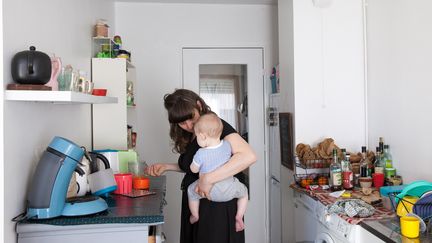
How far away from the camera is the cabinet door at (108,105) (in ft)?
8.84

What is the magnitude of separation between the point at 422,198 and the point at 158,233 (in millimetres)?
Answer: 1216

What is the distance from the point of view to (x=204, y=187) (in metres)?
1.79

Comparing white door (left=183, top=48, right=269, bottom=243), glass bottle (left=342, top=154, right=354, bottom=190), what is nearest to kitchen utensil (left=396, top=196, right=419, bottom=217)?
glass bottle (left=342, top=154, right=354, bottom=190)

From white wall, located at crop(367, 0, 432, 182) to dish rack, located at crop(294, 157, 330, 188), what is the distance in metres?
0.43

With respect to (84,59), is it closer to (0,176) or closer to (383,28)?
(0,176)

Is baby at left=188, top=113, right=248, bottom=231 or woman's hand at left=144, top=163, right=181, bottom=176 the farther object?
woman's hand at left=144, top=163, right=181, bottom=176

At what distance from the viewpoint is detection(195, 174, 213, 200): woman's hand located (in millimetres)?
1774

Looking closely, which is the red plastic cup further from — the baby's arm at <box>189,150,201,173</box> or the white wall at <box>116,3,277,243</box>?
the white wall at <box>116,3,277,243</box>

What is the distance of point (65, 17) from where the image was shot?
2.12 meters

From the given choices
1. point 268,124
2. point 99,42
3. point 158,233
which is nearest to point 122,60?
point 99,42

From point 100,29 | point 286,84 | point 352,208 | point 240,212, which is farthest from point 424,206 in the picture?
point 100,29

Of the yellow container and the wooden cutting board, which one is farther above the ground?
the wooden cutting board

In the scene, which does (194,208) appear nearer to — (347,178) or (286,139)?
(347,178)

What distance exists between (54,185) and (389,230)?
143cm
